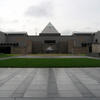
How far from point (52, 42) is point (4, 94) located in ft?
213

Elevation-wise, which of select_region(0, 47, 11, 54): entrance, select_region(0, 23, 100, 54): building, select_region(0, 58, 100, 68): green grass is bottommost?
select_region(0, 58, 100, 68): green grass

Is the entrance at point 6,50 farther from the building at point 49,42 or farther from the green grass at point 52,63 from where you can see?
the green grass at point 52,63

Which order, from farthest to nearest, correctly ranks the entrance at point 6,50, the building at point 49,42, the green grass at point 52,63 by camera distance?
the building at point 49,42, the entrance at point 6,50, the green grass at point 52,63

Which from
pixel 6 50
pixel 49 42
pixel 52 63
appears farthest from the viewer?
pixel 49 42

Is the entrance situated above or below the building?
below

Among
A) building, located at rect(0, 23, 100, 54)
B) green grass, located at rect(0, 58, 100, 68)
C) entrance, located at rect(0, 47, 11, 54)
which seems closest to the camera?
green grass, located at rect(0, 58, 100, 68)

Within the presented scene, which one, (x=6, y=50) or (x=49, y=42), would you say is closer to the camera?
(x=6, y=50)

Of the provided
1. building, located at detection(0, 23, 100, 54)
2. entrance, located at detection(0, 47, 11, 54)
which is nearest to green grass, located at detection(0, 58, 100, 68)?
building, located at detection(0, 23, 100, 54)

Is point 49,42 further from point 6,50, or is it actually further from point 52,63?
point 52,63

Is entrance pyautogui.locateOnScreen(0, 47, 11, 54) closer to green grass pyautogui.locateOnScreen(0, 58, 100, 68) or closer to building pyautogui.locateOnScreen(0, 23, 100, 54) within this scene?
building pyautogui.locateOnScreen(0, 23, 100, 54)

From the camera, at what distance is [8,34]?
70.9 m

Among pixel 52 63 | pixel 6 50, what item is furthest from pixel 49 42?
pixel 52 63

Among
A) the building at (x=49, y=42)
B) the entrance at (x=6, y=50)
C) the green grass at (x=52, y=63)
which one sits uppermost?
the building at (x=49, y=42)

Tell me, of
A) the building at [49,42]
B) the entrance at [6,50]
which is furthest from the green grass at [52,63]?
the entrance at [6,50]
